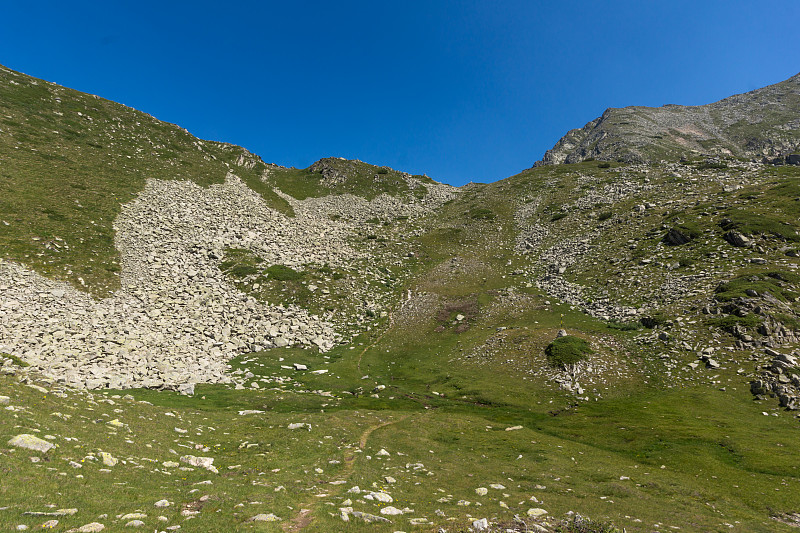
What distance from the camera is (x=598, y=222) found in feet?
257

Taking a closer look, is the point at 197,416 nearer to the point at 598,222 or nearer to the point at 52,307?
the point at 52,307

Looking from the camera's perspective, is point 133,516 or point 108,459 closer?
point 133,516

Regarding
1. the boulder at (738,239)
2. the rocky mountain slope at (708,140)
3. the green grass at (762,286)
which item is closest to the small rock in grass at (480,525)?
the green grass at (762,286)

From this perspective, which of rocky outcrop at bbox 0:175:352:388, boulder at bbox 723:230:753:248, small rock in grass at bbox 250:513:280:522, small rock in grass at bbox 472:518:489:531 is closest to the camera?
small rock in grass at bbox 250:513:280:522

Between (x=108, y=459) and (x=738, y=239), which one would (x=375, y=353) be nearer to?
(x=108, y=459)

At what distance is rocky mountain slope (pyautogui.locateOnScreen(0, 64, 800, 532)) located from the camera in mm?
14906

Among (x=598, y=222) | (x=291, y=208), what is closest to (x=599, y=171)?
(x=598, y=222)

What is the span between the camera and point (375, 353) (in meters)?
49.2

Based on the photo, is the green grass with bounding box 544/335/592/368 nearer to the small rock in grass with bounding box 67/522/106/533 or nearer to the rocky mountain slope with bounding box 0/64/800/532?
the rocky mountain slope with bounding box 0/64/800/532

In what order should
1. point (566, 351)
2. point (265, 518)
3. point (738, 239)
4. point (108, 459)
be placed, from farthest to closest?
point (738, 239) < point (566, 351) < point (108, 459) < point (265, 518)

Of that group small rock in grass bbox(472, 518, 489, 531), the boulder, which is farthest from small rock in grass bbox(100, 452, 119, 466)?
the boulder

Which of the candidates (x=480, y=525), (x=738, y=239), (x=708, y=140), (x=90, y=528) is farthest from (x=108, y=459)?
(x=708, y=140)

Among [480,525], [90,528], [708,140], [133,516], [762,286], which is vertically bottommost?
[480,525]

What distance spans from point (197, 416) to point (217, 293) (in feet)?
95.4
